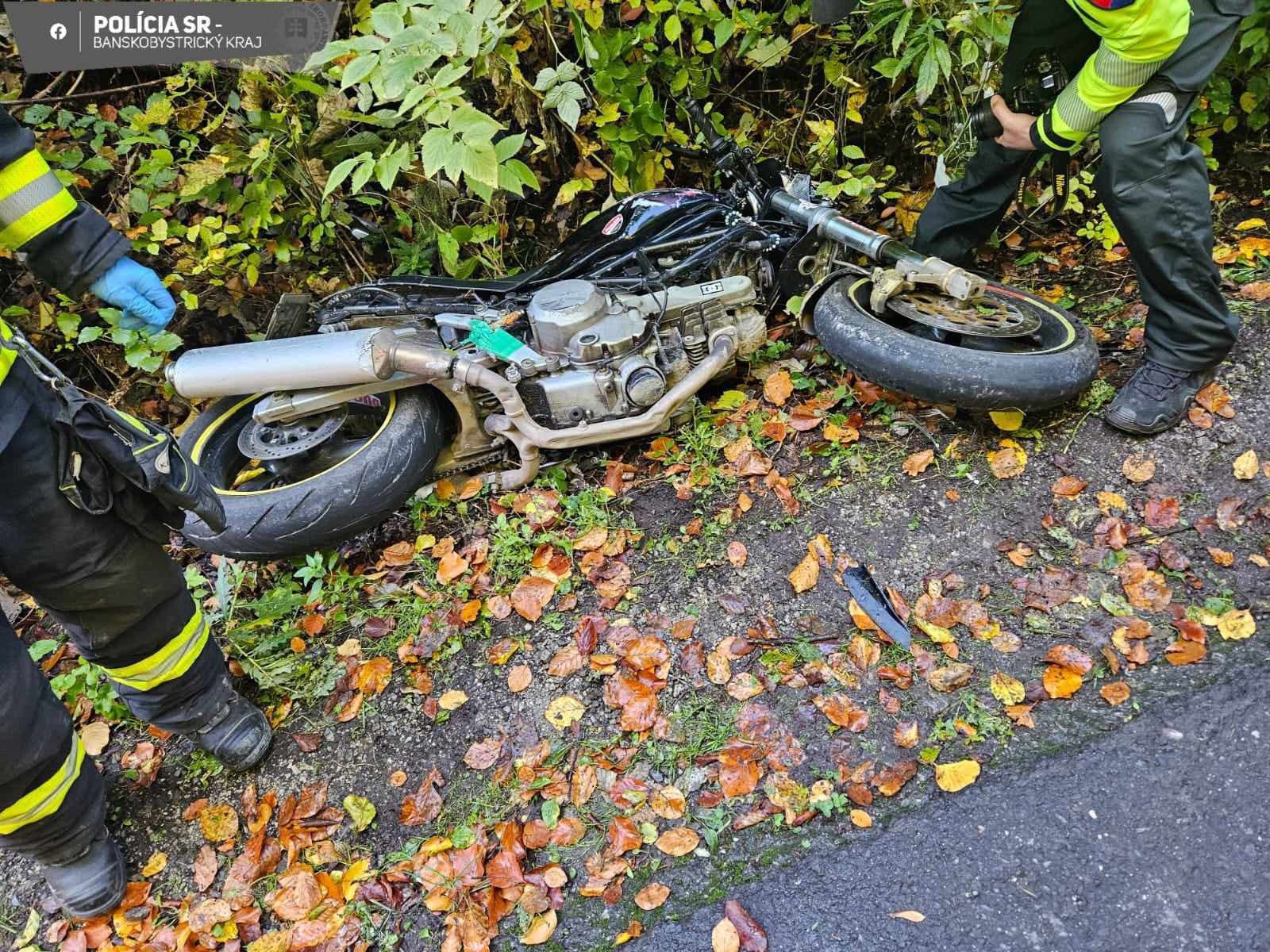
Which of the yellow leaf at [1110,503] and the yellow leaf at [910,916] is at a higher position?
the yellow leaf at [1110,503]

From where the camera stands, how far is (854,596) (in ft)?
8.20

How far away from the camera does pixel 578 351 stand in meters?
2.87

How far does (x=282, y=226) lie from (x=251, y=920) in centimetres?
282

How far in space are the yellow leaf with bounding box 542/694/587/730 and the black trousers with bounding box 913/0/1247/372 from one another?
87.1 inches

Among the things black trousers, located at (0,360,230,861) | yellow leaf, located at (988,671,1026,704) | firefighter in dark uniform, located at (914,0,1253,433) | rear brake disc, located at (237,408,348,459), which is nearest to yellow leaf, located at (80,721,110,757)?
black trousers, located at (0,360,230,861)

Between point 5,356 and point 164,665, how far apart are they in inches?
36.0

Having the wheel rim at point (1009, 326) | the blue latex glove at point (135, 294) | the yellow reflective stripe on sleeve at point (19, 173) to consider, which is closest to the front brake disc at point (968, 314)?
the wheel rim at point (1009, 326)

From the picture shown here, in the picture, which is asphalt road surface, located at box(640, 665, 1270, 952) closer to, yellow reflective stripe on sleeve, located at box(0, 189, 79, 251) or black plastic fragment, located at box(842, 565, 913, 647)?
black plastic fragment, located at box(842, 565, 913, 647)

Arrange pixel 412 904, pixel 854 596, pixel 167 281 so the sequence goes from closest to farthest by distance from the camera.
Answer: pixel 412 904
pixel 854 596
pixel 167 281

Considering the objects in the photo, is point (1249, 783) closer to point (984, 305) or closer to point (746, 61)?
point (984, 305)

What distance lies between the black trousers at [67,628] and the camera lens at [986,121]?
10.1ft

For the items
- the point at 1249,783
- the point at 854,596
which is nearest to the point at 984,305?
the point at 854,596

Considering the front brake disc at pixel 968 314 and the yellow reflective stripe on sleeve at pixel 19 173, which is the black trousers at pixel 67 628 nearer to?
the yellow reflective stripe on sleeve at pixel 19 173

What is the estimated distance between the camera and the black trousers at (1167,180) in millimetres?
2354
